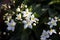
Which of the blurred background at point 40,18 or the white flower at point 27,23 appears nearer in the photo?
the white flower at point 27,23

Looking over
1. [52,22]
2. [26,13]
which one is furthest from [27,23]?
[52,22]

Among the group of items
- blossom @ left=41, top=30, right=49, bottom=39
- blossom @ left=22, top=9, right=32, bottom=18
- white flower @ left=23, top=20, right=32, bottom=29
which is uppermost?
blossom @ left=22, top=9, right=32, bottom=18

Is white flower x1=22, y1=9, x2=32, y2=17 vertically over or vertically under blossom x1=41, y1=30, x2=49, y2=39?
over

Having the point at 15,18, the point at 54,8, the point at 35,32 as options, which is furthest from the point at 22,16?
the point at 54,8

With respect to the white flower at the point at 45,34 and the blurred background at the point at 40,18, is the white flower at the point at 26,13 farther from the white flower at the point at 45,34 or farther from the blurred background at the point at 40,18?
the white flower at the point at 45,34

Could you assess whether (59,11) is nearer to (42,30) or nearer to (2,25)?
(42,30)

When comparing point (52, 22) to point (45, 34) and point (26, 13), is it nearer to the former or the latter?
point (45, 34)

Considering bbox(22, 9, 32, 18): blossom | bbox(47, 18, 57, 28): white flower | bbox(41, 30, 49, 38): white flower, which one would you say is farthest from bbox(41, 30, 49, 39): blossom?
bbox(22, 9, 32, 18): blossom

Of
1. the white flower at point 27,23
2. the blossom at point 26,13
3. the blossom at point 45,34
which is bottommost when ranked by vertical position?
the blossom at point 45,34

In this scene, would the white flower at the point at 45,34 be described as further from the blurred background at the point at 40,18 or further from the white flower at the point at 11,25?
the white flower at the point at 11,25

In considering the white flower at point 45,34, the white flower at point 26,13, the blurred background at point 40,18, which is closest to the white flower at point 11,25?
the blurred background at point 40,18

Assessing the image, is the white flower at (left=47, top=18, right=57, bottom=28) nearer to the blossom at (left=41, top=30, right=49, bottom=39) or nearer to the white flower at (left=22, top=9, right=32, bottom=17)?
the blossom at (left=41, top=30, right=49, bottom=39)

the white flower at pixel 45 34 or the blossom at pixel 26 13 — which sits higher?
the blossom at pixel 26 13
